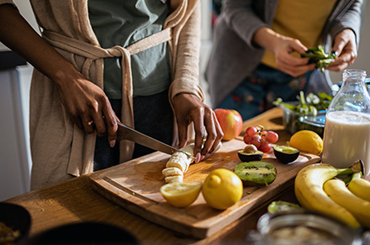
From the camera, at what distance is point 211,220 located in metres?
0.75

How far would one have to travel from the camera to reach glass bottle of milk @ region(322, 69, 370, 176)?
969mm

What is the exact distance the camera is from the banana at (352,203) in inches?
27.7

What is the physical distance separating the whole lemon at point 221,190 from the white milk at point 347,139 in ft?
1.41

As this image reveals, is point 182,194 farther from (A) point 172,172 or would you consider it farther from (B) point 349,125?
(B) point 349,125

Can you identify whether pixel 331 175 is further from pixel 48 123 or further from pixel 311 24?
pixel 311 24

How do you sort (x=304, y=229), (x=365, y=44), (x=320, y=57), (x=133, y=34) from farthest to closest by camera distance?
(x=365, y=44)
(x=320, y=57)
(x=133, y=34)
(x=304, y=229)

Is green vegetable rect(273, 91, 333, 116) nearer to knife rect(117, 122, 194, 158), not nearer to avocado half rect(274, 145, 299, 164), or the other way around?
avocado half rect(274, 145, 299, 164)

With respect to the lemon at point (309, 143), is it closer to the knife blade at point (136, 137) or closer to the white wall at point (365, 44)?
the knife blade at point (136, 137)

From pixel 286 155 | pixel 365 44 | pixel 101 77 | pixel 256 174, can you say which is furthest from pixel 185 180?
pixel 365 44

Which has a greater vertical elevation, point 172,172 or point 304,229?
point 304,229

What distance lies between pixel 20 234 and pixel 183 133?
2.26 feet

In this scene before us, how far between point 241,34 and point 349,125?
3.43 feet

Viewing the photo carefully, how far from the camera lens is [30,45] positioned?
3.31ft

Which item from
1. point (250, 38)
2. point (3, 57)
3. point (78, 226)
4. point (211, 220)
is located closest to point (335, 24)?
point (250, 38)
